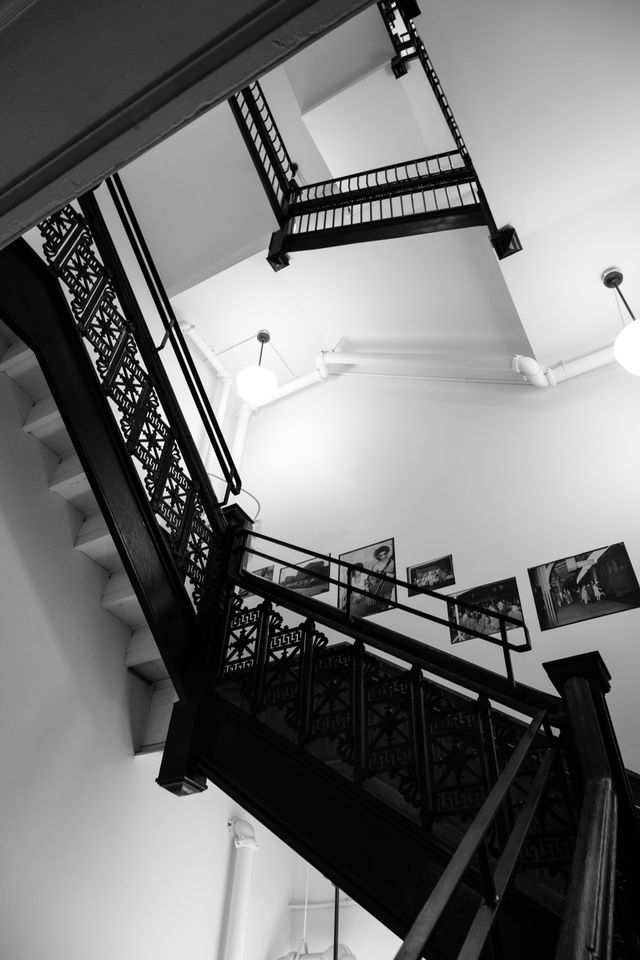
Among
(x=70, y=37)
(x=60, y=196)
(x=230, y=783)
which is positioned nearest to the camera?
(x=70, y=37)

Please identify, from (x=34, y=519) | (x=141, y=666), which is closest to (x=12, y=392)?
(x=34, y=519)

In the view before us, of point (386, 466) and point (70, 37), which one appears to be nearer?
point (70, 37)

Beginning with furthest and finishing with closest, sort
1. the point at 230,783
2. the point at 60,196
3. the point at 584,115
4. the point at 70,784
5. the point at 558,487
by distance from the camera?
the point at 558,487, the point at 584,115, the point at 70,784, the point at 230,783, the point at 60,196

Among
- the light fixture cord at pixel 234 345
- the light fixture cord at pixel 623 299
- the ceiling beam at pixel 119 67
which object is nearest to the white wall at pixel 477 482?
the light fixture cord at pixel 623 299

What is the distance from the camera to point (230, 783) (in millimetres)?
3471

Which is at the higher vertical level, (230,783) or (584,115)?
(584,115)

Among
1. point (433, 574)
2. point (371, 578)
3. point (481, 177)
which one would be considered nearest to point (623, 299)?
point (481, 177)

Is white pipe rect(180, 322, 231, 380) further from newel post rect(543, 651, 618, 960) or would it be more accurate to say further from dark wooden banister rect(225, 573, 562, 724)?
newel post rect(543, 651, 618, 960)

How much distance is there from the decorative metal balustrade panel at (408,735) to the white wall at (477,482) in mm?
2024

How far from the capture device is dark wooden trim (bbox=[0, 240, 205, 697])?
363 centimetres

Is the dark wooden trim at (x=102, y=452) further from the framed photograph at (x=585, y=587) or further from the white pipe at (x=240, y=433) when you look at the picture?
the white pipe at (x=240, y=433)

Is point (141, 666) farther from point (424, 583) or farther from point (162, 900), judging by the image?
point (424, 583)

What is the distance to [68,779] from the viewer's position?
13.8 ft

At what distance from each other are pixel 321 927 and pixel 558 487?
489cm
